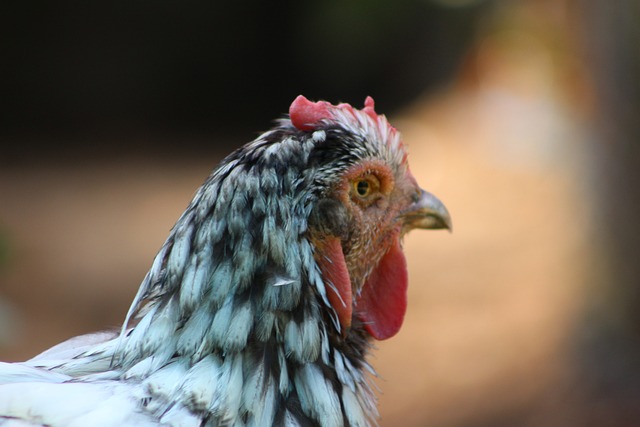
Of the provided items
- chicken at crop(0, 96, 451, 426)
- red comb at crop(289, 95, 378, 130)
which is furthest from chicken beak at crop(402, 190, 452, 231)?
red comb at crop(289, 95, 378, 130)

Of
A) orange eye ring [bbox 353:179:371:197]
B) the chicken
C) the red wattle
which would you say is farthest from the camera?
the red wattle

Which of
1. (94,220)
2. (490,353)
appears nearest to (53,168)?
(94,220)

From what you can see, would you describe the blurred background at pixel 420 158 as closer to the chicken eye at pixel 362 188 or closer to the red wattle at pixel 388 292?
the red wattle at pixel 388 292

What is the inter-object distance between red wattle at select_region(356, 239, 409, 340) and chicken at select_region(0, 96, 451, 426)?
24cm

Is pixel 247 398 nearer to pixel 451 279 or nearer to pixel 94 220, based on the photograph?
pixel 451 279

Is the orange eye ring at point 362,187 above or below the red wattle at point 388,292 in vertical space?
above

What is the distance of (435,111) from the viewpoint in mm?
9570

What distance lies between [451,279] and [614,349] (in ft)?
4.49

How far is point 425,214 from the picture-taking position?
2438mm

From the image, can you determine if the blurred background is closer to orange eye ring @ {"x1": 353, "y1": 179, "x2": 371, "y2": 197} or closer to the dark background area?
the dark background area

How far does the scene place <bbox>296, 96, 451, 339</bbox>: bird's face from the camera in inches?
79.6

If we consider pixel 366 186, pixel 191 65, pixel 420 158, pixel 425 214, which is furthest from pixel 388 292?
pixel 191 65

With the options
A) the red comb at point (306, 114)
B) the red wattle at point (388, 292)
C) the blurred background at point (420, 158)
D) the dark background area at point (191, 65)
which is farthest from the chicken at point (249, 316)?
the dark background area at point (191, 65)

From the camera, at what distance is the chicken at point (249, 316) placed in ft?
5.83
